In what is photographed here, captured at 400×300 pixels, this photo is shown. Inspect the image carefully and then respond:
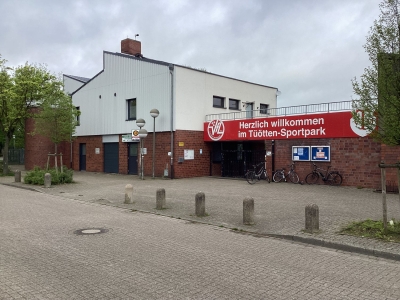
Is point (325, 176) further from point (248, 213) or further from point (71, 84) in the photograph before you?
point (71, 84)

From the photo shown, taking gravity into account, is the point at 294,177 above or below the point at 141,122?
below

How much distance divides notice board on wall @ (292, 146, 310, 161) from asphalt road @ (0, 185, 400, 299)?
11.0 metres

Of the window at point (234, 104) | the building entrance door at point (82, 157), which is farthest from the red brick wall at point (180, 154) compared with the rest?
→ the building entrance door at point (82, 157)

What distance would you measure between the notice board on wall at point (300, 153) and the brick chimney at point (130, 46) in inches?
674

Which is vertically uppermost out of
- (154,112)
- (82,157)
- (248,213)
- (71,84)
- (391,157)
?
(71,84)

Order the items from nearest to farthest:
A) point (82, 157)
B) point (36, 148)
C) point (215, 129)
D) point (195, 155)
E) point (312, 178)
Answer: point (312, 178) < point (215, 129) < point (195, 155) < point (36, 148) < point (82, 157)

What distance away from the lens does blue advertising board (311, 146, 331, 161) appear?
17875mm

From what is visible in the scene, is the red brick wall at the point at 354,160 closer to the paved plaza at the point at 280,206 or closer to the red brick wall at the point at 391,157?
the paved plaza at the point at 280,206

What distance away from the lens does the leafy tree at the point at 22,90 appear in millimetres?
23406

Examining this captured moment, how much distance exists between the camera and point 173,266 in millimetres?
5781

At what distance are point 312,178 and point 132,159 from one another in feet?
41.2

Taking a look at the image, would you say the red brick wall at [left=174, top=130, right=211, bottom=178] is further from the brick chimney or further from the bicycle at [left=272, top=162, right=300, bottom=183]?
the brick chimney

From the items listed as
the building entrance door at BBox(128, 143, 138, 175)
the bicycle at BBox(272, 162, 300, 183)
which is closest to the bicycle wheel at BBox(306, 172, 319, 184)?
the bicycle at BBox(272, 162, 300, 183)

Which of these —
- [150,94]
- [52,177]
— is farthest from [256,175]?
[52,177]
